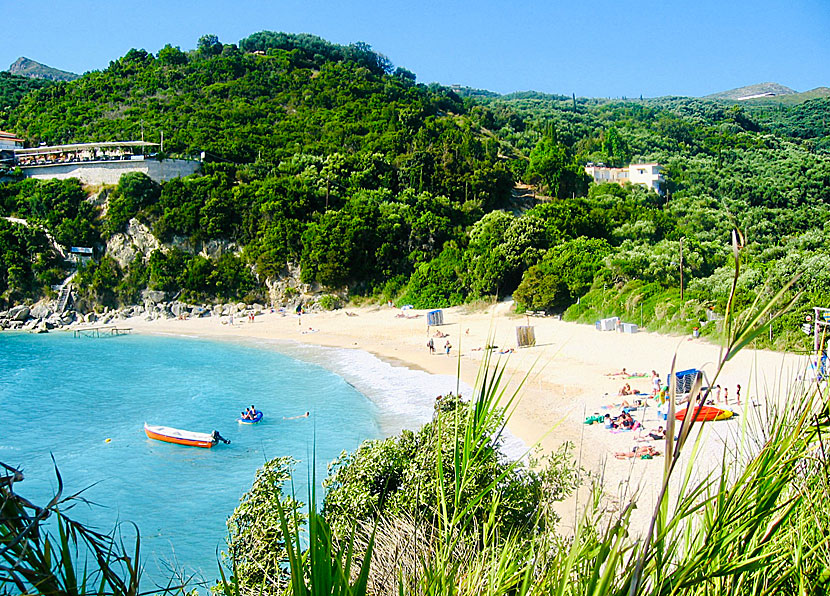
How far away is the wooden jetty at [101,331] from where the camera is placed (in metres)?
38.0

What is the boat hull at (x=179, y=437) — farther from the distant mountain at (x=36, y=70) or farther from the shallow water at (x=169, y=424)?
the distant mountain at (x=36, y=70)

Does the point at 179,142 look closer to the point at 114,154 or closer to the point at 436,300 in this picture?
the point at 114,154

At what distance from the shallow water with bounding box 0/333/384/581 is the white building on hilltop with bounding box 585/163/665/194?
120 ft

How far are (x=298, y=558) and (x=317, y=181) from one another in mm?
45356

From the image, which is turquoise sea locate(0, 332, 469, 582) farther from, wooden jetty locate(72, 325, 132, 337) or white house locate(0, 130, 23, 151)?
white house locate(0, 130, 23, 151)

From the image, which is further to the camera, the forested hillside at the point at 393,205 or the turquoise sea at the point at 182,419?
the forested hillside at the point at 393,205

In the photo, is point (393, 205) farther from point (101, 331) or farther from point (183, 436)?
point (183, 436)

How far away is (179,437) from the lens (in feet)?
58.2

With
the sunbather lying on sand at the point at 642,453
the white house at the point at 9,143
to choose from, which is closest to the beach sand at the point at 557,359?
the sunbather lying on sand at the point at 642,453

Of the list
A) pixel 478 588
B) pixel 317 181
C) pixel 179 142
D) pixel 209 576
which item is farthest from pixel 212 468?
pixel 179 142

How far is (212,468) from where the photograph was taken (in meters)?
15.7

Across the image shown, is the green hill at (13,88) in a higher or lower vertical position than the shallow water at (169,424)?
higher

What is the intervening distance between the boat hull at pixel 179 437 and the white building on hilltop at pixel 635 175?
148 ft

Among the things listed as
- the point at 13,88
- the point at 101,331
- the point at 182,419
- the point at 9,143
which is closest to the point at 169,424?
the point at 182,419
